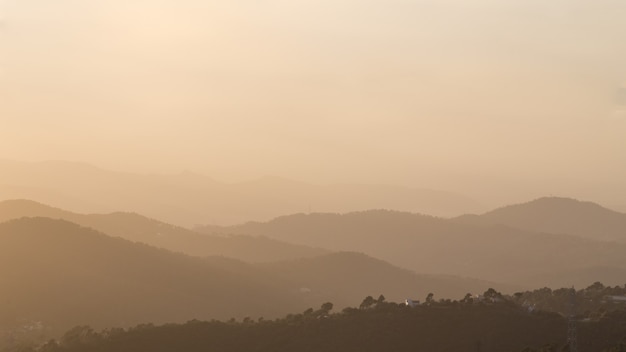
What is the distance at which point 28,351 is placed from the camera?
332 ft

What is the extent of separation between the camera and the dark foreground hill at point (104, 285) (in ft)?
489

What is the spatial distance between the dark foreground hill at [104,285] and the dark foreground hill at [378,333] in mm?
41901

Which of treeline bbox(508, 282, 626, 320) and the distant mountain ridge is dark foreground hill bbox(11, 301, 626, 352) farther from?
the distant mountain ridge

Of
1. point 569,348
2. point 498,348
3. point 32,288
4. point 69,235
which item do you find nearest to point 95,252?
point 69,235

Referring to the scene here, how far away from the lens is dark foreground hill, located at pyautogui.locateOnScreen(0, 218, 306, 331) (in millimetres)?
149125

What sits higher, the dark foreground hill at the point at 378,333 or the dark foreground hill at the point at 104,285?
the dark foreground hill at the point at 104,285

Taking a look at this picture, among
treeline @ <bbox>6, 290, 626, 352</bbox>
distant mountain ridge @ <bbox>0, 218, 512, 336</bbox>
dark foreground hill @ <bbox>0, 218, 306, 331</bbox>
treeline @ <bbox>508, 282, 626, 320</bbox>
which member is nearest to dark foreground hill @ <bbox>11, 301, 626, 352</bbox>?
treeline @ <bbox>6, 290, 626, 352</bbox>

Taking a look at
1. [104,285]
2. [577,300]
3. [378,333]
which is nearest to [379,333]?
[378,333]

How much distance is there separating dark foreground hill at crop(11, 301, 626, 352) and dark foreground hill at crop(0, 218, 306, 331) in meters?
41.9

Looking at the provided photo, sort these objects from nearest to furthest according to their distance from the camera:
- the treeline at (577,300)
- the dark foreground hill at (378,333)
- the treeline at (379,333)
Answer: the dark foreground hill at (378,333), the treeline at (379,333), the treeline at (577,300)

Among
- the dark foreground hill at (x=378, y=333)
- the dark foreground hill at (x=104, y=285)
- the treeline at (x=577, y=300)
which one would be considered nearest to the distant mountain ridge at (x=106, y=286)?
→ the dark foreground hill at (x=104, y=285)

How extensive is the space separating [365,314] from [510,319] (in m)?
18.0

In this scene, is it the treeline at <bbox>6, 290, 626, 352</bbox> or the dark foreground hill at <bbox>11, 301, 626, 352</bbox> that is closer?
the dark foreground hill at <bbox>11, 301, 626, 352</bbox>

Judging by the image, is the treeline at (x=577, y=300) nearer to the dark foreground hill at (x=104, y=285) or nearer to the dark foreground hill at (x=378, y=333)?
the dark foreground hill at (x=378, y=333)
